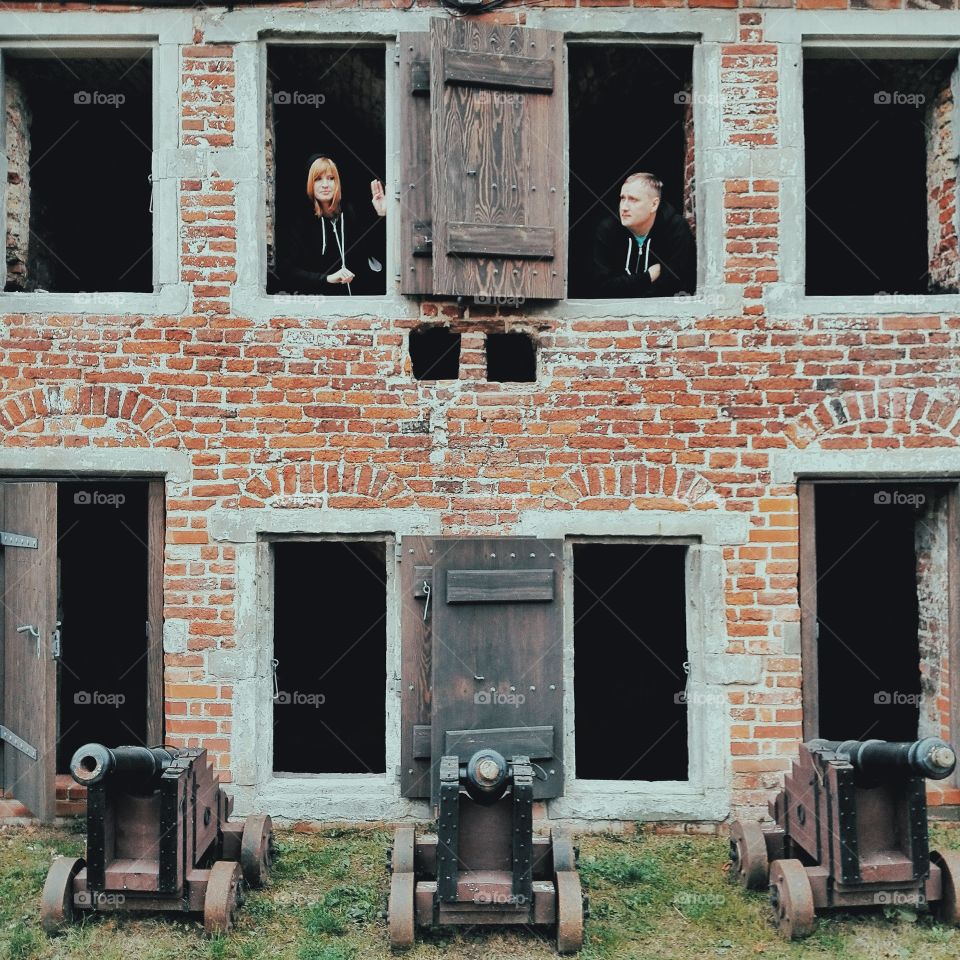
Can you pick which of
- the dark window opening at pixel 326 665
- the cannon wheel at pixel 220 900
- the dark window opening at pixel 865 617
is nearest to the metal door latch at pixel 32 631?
the cannon wheel at pixel 220 900

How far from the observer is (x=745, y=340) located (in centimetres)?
595

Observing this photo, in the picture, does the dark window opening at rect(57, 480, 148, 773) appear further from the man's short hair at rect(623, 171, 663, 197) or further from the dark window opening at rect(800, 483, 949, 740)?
the dark window opening at rect(800, 483, 949, 740)

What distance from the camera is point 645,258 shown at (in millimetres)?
6348

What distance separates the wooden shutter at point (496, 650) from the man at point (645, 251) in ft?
6.35

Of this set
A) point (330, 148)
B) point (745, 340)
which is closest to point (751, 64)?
point (745, 340)

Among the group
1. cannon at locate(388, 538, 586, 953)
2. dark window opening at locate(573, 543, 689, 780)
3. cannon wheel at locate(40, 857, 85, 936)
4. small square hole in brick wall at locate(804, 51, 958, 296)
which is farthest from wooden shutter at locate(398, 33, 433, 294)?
cannon wheel at locate(40, 857, 85, 936)

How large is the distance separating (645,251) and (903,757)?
3592 millimetres

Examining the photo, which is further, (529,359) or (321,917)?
(529,359)

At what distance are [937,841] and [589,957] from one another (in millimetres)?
2618

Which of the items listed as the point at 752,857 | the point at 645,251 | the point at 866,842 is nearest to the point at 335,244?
the point at 645,251

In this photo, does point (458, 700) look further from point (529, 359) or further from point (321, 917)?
point (529, 359)

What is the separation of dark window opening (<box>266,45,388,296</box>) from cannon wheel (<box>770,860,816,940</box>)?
4.55 meters

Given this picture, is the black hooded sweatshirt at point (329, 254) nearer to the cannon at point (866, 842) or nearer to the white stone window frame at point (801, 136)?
the white stone window frame at point (801, 136)

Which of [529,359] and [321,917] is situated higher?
[529,359]
